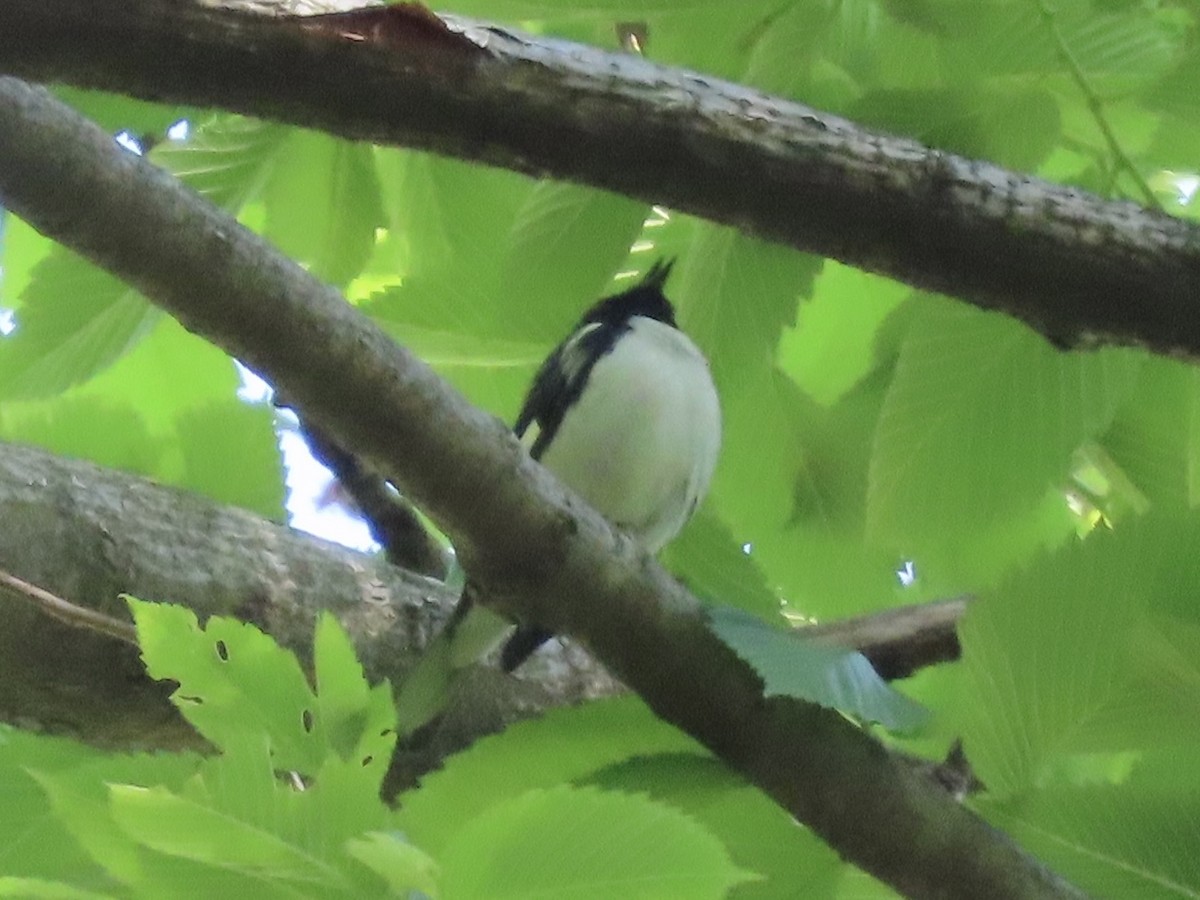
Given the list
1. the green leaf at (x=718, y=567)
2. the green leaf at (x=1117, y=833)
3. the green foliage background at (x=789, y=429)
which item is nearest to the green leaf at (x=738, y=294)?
the green foliage background at (x=789, y=429)

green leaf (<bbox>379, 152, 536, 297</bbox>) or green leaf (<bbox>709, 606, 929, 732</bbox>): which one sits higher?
green leaf (<bbox>379, 152, 536, 297</bbox>)

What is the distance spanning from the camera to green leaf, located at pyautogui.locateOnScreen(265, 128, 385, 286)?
1266 millimetres

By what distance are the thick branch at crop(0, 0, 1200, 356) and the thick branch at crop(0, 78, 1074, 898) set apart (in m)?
0.07

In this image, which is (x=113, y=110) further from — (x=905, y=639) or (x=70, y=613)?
→ (x=905, y=639)

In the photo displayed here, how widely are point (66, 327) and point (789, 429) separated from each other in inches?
28.8

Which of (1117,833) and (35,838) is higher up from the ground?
(1117,833)

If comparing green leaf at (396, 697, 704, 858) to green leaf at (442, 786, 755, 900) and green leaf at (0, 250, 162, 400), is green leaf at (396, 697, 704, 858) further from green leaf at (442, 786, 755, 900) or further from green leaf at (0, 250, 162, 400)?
green leaf at (0, 250, 162, 400)

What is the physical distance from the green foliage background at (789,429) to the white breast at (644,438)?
0.17 ft

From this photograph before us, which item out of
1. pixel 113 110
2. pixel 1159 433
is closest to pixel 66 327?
pixel 113 110

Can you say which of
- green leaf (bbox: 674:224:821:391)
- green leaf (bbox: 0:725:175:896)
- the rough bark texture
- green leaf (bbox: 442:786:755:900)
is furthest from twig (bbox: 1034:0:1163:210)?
green leaf (bbox: 0:725:175:896)

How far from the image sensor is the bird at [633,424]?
59.7 inches

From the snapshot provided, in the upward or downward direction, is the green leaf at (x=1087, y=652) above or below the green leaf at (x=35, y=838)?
above

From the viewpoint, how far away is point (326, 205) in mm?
1289

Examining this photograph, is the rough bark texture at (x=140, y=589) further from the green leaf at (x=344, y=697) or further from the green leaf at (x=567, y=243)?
the green leaf at (x=344, y=697)
